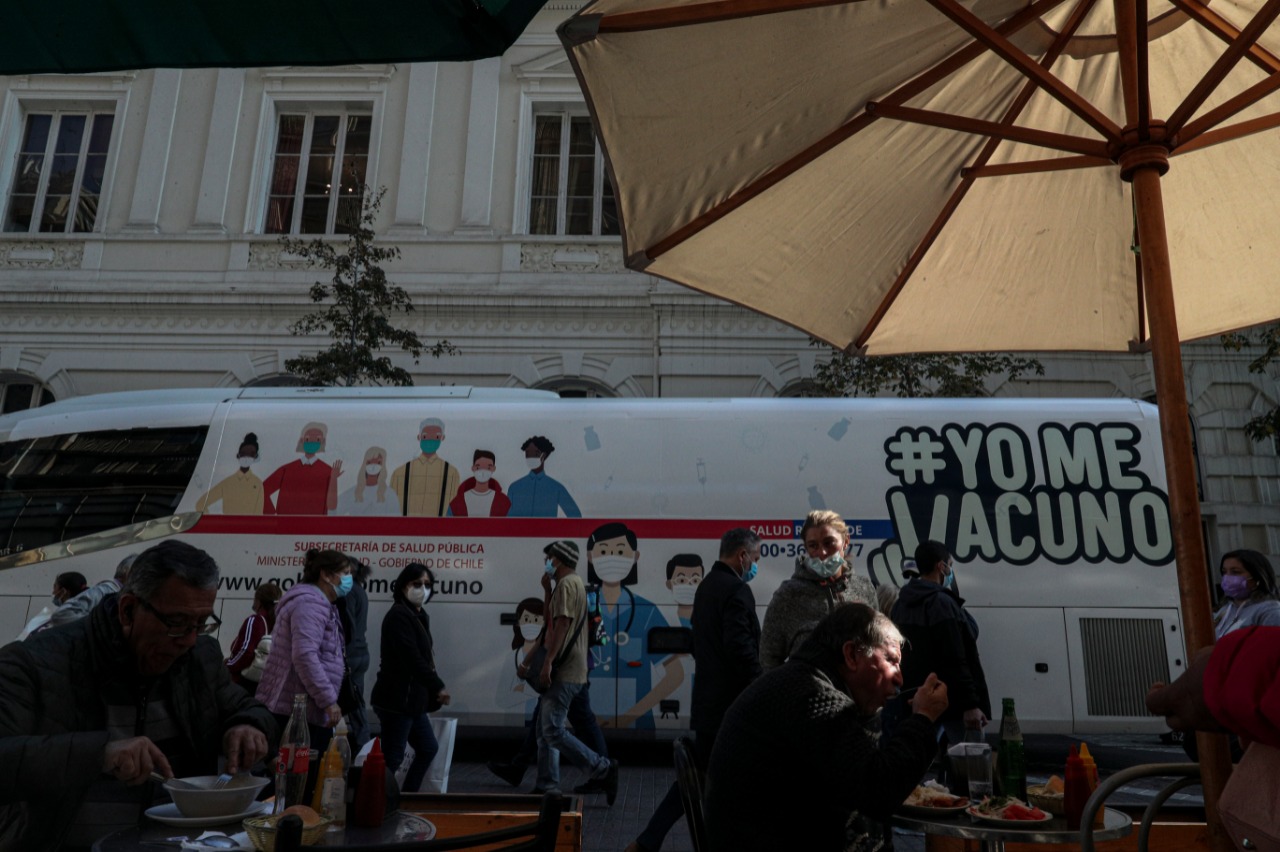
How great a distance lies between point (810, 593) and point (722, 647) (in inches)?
26.0

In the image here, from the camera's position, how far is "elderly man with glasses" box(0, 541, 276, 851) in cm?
222

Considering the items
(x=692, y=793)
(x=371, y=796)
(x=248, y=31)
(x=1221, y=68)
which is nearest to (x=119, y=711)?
(x=371, y=796)

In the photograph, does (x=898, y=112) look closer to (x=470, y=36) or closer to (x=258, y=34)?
(x=470, y=36)

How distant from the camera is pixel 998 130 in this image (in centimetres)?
320

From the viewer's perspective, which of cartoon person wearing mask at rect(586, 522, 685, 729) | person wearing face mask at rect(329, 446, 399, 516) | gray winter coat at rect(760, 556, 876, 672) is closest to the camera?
gray winter coat at rect(760, 556, 876, 672)

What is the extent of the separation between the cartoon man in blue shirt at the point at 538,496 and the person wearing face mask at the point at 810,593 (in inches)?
169

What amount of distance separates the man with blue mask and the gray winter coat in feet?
16.1

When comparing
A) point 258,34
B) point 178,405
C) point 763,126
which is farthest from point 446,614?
point 258,34

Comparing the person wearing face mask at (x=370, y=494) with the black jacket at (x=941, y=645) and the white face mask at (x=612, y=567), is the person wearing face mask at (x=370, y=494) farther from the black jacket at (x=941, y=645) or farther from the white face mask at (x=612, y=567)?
the black jacket at (x=941, y=645)

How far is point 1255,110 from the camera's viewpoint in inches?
142

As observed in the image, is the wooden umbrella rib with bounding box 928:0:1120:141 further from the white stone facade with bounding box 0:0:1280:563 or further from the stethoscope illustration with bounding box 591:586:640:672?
the white stone facade with bounding box 0:0:1280:563

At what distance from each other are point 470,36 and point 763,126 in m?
1.66

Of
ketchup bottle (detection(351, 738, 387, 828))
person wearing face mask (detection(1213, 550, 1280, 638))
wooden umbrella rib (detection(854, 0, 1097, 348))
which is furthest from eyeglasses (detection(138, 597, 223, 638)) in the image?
person wearing face mask (detection(1213, 550, 1280, 638))

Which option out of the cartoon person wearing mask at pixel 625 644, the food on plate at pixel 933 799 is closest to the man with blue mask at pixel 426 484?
the cartoon person wearing mask at pixel 625 644
